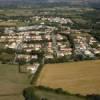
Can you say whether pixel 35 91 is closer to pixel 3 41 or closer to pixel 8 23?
pixel 3 41

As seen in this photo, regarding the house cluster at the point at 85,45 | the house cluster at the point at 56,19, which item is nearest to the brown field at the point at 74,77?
the house cluster at the point at 85,45

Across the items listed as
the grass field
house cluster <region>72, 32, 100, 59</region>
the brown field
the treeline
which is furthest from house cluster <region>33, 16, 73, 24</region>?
the treeline

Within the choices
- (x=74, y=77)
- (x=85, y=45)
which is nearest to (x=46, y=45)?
(x=85, y=45)

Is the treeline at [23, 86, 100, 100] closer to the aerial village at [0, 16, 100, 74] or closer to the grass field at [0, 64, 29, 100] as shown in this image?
the grass field at [0, 64, 29, 100]

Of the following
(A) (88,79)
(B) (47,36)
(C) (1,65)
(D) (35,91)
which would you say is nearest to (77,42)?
(B) (47,36)

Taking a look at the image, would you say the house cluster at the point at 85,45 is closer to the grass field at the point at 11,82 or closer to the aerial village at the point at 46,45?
the aerial village at the point at 46,45

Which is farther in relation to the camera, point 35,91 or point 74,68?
point 74,68
